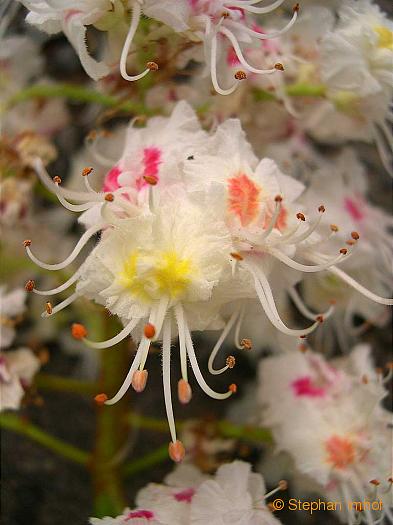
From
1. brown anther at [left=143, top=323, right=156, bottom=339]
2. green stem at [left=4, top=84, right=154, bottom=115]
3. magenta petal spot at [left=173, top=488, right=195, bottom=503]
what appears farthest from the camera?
green stem at [left=4, top=84, right=154, bottom=115]

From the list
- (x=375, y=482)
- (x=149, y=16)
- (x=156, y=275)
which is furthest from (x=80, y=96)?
(x=375, y=482)

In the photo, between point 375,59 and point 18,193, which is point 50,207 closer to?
point 18,193

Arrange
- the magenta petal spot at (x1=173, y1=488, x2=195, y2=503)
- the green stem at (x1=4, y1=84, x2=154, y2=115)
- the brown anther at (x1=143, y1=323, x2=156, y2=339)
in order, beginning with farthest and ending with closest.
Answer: the green stem at (x1=4, y1=84, x2=154, y2=115) < the magenta petal spot at (x1=173, y1=488, x2=195, y2=503) < the brown anther at (x1=143, y1=323, x2=156, y2=339)

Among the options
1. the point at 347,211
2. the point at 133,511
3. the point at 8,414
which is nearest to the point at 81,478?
the point at 8,414

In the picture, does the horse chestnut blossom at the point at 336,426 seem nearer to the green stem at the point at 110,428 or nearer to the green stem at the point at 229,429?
the green stem at the point at 229,429

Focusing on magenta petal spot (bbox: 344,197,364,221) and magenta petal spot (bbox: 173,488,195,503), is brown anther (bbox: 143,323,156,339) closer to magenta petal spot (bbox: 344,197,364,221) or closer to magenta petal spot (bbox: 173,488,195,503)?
magenta petal spot (bbox: 173,488,195,503)

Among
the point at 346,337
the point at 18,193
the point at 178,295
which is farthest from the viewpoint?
the point at 346,337

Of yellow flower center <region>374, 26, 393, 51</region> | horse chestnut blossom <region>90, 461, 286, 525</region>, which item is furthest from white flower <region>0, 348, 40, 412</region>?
yellow flower center <region>374, 26, 393, 51</region>

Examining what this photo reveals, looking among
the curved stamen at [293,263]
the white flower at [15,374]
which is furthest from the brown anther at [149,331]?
the white flower at [15,374]
